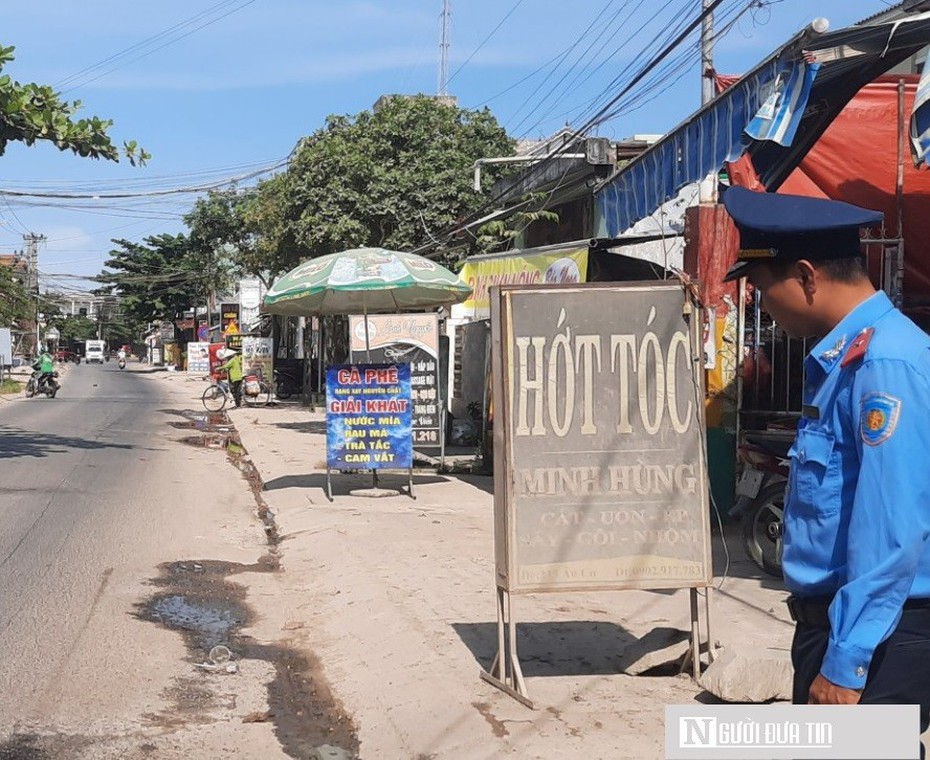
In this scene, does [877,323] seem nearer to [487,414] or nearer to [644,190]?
[644,190]

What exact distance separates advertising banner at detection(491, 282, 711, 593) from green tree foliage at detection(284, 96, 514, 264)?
1865 centimetres

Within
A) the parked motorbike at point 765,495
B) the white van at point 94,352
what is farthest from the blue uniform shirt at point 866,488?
the white van at point 94,352

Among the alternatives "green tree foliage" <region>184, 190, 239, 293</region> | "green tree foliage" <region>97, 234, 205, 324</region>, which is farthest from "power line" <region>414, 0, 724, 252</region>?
"green tree foliage" <region>97, 234, 205, 324</region>

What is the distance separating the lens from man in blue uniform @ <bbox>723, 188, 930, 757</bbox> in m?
2.28

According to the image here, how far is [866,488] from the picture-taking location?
230cm

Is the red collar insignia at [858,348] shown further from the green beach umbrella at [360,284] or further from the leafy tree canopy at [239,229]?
the leafy tree canopy at [239,229]

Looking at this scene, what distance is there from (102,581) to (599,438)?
4650 mm

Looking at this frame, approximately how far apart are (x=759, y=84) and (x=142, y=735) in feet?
18.3

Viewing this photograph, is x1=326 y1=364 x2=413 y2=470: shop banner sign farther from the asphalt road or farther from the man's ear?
the man's ear

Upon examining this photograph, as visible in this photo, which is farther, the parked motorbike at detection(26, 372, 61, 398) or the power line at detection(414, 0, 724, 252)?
the parked motorbike at detection(26, 372, 61, 398)

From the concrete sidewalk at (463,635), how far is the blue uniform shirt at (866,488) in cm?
247

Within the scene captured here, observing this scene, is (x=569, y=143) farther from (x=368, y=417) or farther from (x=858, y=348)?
(x=858, y=348)

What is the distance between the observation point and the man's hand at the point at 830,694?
2.31 m

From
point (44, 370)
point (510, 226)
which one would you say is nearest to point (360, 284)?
point (510, 226)
